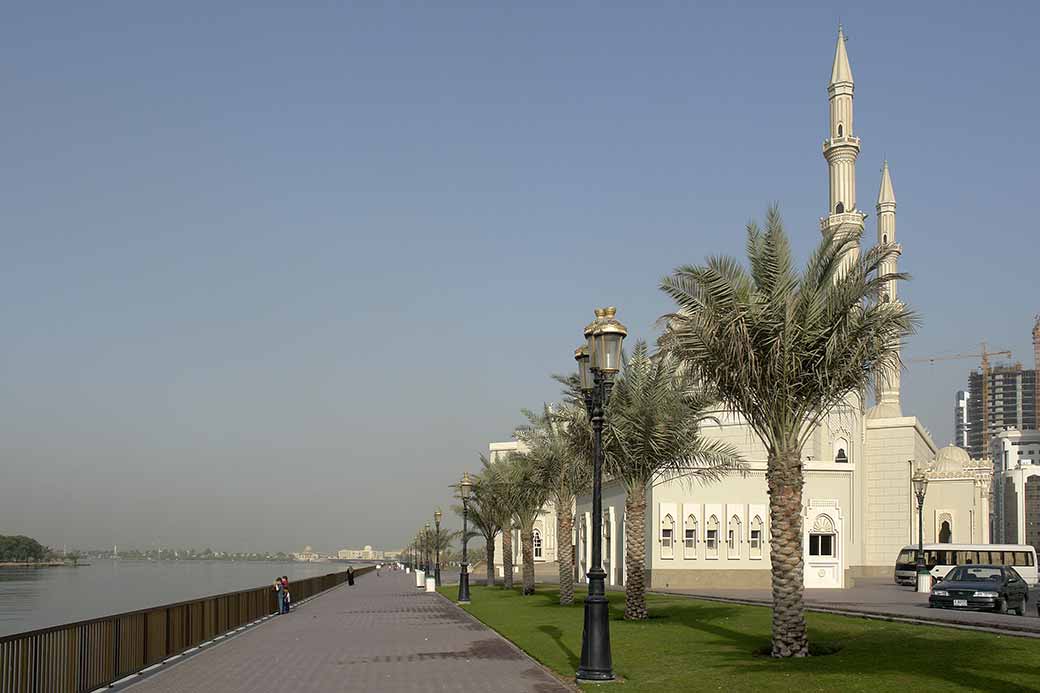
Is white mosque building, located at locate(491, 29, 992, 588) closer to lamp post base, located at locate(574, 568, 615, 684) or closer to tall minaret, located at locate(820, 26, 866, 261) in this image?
tall minaret, located at locate(820, 26, 866, 261)

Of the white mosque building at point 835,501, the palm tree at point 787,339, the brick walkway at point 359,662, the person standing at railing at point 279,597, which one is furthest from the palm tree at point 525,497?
the palm tree at point 787,339

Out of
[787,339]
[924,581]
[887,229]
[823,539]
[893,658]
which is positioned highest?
[887,229]

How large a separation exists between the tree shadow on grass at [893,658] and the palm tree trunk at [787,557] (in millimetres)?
514

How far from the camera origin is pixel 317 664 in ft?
61.4

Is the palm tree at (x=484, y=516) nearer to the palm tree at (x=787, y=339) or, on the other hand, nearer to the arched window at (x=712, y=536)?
the arched window at (x=712, y=536)

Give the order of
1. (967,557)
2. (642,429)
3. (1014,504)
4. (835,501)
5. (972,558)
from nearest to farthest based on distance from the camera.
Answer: (642,429) < (835,501) < (972,558) < (967,557) < (1014,504)

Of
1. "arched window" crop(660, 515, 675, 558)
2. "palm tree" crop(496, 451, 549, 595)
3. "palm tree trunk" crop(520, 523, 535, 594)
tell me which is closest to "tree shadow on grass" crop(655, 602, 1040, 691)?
"palm tree" crop(496, 451, 549, 595)

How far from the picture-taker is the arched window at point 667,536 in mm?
48000

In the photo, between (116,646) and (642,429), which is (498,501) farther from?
(116,646)

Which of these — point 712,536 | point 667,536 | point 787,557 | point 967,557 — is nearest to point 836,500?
point 712,536

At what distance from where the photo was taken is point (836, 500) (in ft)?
157

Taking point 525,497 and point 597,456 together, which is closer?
point 597,456

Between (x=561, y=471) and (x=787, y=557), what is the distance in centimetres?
2003

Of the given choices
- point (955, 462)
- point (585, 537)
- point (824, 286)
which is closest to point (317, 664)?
point (824, 286)
